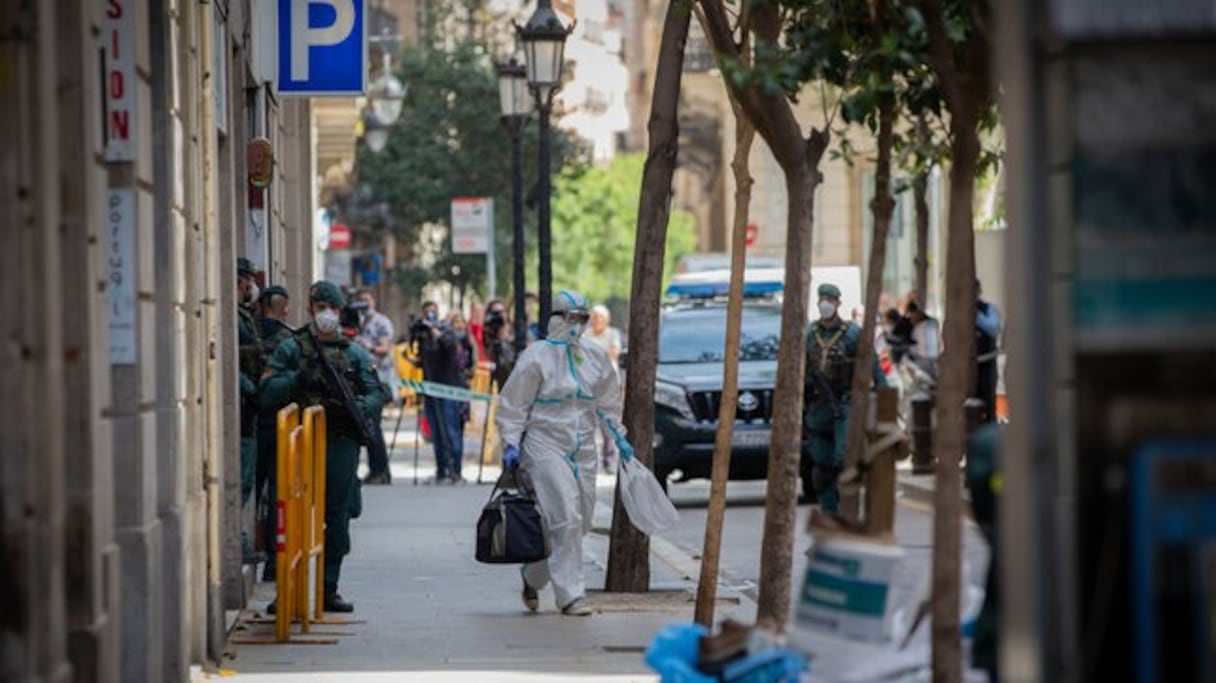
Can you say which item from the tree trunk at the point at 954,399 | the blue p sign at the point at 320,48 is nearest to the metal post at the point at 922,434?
the blue p sign at the point at 320,48

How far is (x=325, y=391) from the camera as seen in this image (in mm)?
16719

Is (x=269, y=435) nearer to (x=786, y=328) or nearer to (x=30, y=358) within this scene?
(x=786, y=328)

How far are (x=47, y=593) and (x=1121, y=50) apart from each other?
3843mm

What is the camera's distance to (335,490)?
1681 centimetres

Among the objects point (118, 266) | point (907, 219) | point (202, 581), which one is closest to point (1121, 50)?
point (118, 266)

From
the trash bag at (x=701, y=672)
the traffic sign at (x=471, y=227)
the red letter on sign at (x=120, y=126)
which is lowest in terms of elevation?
the trash bag at (x=701, y=672)

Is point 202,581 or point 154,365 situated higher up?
point 154,365

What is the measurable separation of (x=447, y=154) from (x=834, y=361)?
119ft

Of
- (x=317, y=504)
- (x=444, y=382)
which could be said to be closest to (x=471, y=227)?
(x=444, y=382)

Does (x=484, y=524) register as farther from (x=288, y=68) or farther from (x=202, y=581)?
(x=288, y=68)

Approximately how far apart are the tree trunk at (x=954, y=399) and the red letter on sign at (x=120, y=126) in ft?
10.1

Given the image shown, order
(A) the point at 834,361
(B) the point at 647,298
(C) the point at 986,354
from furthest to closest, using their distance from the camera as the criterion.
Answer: (C) the point at 986,354, (A) the point at 834,361, (B) the point at 647,298

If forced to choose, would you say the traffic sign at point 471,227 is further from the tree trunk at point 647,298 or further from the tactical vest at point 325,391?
the tactical vest at point 325,391

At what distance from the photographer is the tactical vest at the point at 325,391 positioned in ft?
54.7
